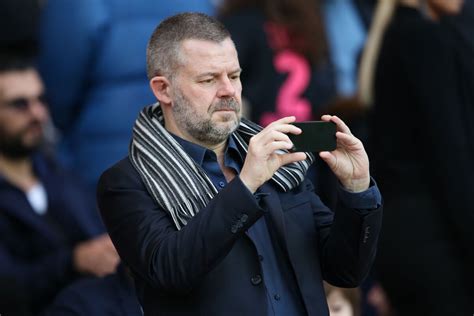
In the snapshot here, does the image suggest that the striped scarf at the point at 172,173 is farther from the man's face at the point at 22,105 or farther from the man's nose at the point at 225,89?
the man's face at the point at 22,105

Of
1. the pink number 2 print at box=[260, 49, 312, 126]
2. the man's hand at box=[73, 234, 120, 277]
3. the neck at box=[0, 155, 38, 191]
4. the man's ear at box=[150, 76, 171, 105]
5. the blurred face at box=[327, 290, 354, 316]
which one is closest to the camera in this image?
the man's ear at box=[150, 76, 171, 105]

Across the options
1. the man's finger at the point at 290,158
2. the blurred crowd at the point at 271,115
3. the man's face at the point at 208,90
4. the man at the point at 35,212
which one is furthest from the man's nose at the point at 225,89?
the man at the point at 35,212

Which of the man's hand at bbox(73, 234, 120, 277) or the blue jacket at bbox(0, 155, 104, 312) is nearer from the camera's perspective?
the man's hand at bbox(73, 234, 120, 277)

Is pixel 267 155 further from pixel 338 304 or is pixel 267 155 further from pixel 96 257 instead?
pixel 96 257

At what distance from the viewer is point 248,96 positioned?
5191 millimetres

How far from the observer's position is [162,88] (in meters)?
3.07

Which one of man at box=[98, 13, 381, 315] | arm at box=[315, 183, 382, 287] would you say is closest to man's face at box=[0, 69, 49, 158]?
man at box=[98, 13, 381, 315]

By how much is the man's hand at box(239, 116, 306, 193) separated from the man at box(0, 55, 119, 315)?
5.53 feet

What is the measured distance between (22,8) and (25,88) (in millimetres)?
593

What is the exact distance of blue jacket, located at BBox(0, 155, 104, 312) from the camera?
472 cm

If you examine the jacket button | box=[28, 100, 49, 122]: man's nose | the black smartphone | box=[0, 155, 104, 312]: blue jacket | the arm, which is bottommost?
box=[0, 155, 104, 312]: blue jacket

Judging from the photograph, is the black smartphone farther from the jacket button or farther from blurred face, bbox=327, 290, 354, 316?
blurred face, bbox=327, 290, 354, 316

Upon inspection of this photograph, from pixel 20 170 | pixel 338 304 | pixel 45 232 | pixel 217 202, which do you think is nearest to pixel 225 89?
pixel 217 202

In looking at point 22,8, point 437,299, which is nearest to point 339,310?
point 437,299
